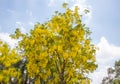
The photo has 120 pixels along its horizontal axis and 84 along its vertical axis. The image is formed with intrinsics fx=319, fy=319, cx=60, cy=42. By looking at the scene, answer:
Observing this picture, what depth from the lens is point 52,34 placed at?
29391 millimetres

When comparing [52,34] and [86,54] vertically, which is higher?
[52,34]

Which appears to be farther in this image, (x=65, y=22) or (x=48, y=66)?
(x=48, y=66)

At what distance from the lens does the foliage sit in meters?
28.2

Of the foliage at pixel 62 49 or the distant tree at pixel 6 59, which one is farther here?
the distant tree at pixel 6 59

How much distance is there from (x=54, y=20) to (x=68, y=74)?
202 inches

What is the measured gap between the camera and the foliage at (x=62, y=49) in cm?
2819

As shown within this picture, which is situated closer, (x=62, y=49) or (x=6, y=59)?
(x=62, y=49)

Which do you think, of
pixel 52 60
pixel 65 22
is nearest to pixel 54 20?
pixel 65 22

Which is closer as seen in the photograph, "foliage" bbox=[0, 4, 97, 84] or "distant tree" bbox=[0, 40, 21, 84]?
"foliage" bbox=[0, 4, 97, 84]

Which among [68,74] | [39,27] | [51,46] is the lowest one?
[68,74]

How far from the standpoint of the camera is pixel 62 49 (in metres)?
28.2

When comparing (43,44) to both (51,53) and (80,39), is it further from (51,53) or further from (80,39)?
(80,39)

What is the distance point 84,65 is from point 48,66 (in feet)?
11.9

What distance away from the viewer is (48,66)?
99.5 ft
